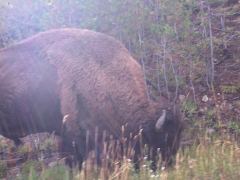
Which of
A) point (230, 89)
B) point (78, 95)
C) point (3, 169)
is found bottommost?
point (3, 169)

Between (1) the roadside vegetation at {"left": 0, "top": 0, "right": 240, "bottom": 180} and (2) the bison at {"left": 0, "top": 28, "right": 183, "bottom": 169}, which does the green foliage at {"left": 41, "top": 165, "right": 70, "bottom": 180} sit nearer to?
(2) the bison at {"left": 0, "top": 28, "right": 183, "bottom": 169}

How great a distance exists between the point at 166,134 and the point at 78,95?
123cm

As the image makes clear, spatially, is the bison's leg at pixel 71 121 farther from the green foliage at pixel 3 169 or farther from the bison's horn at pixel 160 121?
the bison's horn at pixel 160 121

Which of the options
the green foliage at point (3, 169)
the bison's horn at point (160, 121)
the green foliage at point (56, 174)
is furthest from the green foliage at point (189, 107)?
the green foliage at point (56, 174)

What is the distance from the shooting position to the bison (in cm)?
671

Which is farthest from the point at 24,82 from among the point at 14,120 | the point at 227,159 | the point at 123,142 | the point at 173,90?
the point at 173,90

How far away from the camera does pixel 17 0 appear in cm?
982

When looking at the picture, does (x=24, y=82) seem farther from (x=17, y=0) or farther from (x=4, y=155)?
(x=17, y=0)

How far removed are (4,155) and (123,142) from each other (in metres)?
2.87

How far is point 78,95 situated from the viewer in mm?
6949

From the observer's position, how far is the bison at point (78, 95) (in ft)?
22.0

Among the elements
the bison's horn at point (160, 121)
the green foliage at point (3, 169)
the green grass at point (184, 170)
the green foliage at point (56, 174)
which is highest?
the bison's horn at point (160, 121)

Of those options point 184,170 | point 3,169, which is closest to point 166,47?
point 3,169

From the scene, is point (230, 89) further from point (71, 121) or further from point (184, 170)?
point (184, 170)
